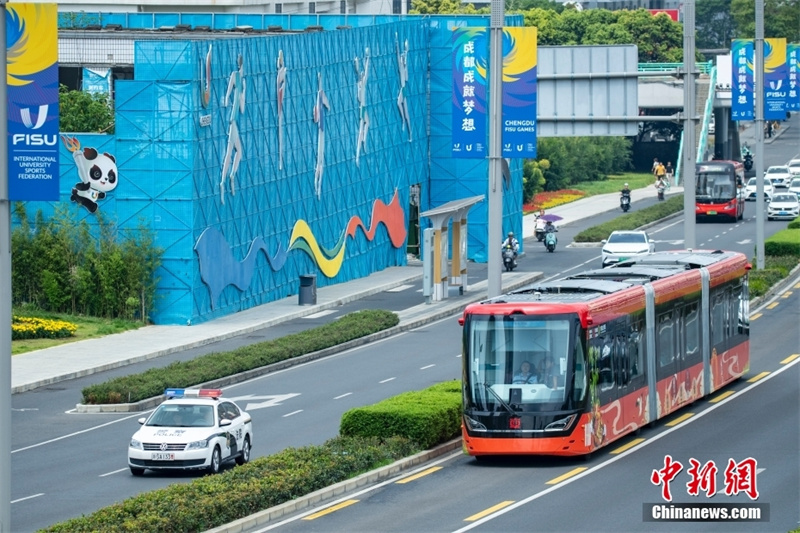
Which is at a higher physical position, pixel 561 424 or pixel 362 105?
pixel 362 105

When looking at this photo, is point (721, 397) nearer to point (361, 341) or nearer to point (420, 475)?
point (420, 475)

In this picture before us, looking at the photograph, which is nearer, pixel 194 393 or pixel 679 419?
pixel 194 393

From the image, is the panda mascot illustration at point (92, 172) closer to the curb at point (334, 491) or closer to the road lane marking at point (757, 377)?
the road lane marking at point (757, 377)

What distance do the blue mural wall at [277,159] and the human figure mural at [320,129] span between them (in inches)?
2.8

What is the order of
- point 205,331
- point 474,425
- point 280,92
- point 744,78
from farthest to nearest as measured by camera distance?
1. point 744,78
2. point 280,92
3. point 205,331
4. point 474,425

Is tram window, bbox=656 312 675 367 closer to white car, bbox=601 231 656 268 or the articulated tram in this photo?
the articulated tram

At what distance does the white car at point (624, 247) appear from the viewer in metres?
59.8

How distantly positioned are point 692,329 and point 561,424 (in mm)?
7348

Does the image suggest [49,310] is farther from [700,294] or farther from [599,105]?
[700,294]

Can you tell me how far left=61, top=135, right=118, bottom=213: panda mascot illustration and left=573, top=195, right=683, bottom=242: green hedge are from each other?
29.0 metres

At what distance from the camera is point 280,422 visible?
1341 inches

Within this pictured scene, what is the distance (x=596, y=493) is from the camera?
2438 cm

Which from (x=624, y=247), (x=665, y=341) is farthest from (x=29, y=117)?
(x=624, y=247)

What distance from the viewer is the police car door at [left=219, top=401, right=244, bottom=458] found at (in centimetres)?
2830
